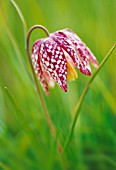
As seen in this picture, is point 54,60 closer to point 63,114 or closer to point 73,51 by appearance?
point 73,51

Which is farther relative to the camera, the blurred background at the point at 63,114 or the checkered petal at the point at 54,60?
the blurred background at the point at 63,114

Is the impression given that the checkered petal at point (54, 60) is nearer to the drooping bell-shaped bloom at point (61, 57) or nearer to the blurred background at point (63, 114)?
the drooping bell-shaped bloom at point (61, 57)

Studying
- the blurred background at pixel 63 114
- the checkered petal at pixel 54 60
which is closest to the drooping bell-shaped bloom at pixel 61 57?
the checkered petal at pixel 54 60

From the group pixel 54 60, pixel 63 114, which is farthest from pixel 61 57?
pixel 63 114

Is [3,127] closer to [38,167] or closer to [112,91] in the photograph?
[38,167]

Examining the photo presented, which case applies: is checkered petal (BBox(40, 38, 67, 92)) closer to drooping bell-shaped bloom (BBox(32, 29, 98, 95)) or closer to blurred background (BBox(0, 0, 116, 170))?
drooping bell-shaped bloom (BBox(32, 29, 98, 95))

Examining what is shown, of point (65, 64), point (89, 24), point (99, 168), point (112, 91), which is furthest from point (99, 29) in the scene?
point (65, 64)
